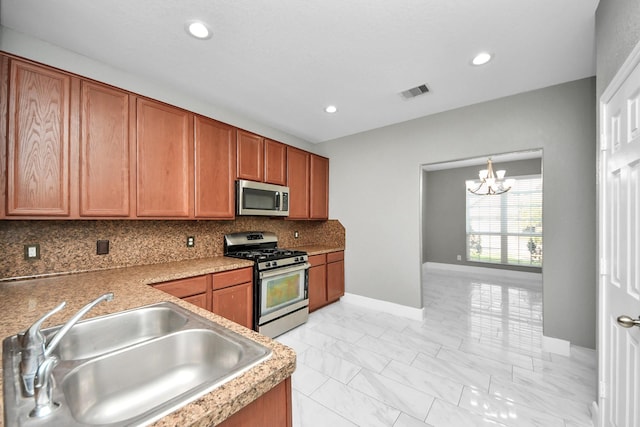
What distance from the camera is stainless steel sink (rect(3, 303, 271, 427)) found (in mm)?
695

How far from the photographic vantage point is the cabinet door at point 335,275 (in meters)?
3.84

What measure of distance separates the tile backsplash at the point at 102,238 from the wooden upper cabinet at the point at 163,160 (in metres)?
0.37

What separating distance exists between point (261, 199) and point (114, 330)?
2.09 metres

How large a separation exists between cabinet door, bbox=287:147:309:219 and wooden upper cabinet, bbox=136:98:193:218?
1402 mm

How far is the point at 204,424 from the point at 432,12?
2.32 metres

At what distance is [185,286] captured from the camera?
7.11ft

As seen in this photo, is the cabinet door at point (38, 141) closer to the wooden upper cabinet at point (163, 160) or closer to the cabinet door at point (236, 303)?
the wooden upper cabinet at point (163, 160)

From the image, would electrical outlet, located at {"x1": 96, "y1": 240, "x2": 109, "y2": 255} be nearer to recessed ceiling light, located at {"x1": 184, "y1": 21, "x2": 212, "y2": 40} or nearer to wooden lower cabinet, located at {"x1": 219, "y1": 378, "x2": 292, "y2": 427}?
recessed ceiling light, located at {"x1": 184, "y1": 21, "x2": 212, "y2": 40}

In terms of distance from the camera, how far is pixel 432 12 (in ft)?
5.48

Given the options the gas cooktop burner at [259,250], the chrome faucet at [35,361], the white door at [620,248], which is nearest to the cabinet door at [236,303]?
the gas cooktop burner at [259,250]

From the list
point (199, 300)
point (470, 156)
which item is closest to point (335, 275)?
point (199, 300)

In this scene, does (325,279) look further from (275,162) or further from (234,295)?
(275,162)

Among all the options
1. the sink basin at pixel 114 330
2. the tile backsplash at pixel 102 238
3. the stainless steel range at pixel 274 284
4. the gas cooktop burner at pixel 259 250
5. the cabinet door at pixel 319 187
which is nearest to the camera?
the sink basin at pixel 114 330

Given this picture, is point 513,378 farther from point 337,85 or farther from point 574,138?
point 337,85
